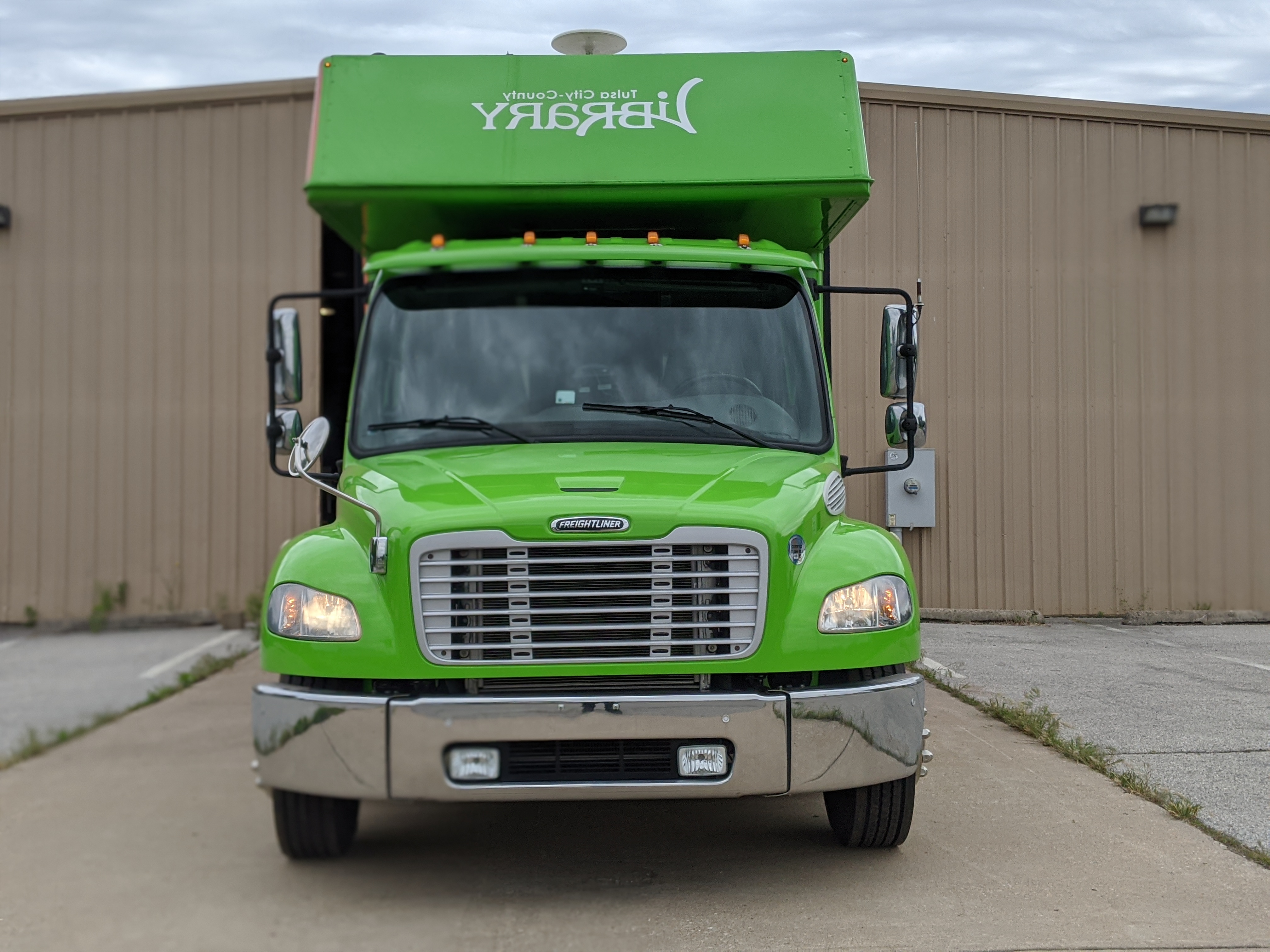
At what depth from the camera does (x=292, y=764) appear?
4504 mm

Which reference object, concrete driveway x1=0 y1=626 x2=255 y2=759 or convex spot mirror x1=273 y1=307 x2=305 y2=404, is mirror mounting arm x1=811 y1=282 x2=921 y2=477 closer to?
convex spot mirror x1=273 y1=307 x2=305 y2=404

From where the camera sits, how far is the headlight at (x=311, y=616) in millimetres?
4531

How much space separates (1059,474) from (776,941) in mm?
10100

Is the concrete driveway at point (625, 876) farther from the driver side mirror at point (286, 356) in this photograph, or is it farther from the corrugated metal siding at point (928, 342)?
the corrugated metal siding at point (928, 342)

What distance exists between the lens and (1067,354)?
13391mm

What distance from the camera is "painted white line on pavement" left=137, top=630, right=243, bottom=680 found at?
994 centimetres

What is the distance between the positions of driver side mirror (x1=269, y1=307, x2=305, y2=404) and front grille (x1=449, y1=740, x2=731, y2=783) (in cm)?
224

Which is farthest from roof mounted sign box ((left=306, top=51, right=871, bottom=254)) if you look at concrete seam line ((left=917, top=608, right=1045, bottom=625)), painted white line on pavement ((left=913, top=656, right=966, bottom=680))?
concrete seam line ((left=917, top=608, right=1045, bottom=625))

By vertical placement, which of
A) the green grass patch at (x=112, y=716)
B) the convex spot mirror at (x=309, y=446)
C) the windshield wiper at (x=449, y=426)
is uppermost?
the windshield wiper at (x=449, y=426)

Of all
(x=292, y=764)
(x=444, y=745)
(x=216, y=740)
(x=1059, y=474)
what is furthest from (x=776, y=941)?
(x=1059, y=474)

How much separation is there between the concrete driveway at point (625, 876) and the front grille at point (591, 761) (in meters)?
0.47

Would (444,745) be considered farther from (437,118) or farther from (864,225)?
(864,225)

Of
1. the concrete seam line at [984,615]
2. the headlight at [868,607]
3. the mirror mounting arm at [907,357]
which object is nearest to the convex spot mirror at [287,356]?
the mirror mounting arm at [907,357]

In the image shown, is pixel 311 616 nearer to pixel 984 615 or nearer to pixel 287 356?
pixel 287 356
